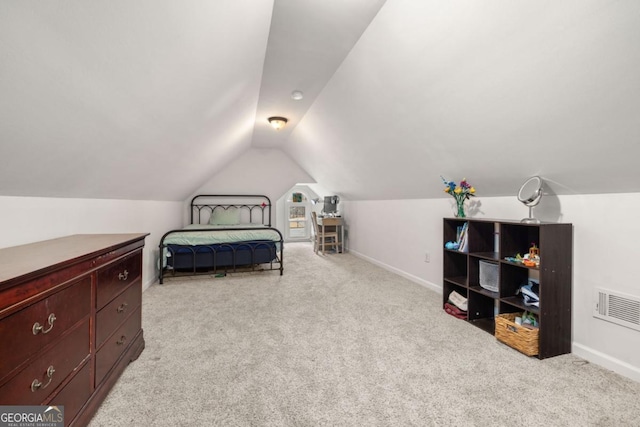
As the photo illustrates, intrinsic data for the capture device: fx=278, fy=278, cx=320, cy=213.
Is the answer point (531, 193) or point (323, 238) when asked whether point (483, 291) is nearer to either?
point (531, 193)

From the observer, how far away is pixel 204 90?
2.18 m

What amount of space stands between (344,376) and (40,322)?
1.50 m

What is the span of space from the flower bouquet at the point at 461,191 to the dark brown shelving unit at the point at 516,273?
0.48 feet

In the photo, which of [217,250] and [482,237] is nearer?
[482,237]

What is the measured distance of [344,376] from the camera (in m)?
1.72

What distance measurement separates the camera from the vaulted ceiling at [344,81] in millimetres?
1111

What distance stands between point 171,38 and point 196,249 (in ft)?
9.81

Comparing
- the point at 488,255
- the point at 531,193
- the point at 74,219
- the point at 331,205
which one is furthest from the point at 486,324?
the point at 331,205

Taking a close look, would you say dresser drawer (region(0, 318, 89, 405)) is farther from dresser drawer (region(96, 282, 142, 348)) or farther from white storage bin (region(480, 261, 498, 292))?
white storage bin (region(480, 261, 498, 292))

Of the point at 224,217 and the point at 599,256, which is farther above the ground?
the point at 224,217

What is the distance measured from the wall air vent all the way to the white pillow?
5363 mm

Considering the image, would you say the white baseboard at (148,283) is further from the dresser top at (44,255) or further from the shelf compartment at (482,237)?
the shelf compartment at (482,237)

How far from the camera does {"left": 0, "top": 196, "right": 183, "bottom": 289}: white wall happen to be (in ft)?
5.09

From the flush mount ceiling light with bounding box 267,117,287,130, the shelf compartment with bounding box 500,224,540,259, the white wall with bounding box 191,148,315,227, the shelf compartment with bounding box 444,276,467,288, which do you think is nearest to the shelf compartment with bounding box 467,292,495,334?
the shelf compartment with bounding box 444,276,467,288
